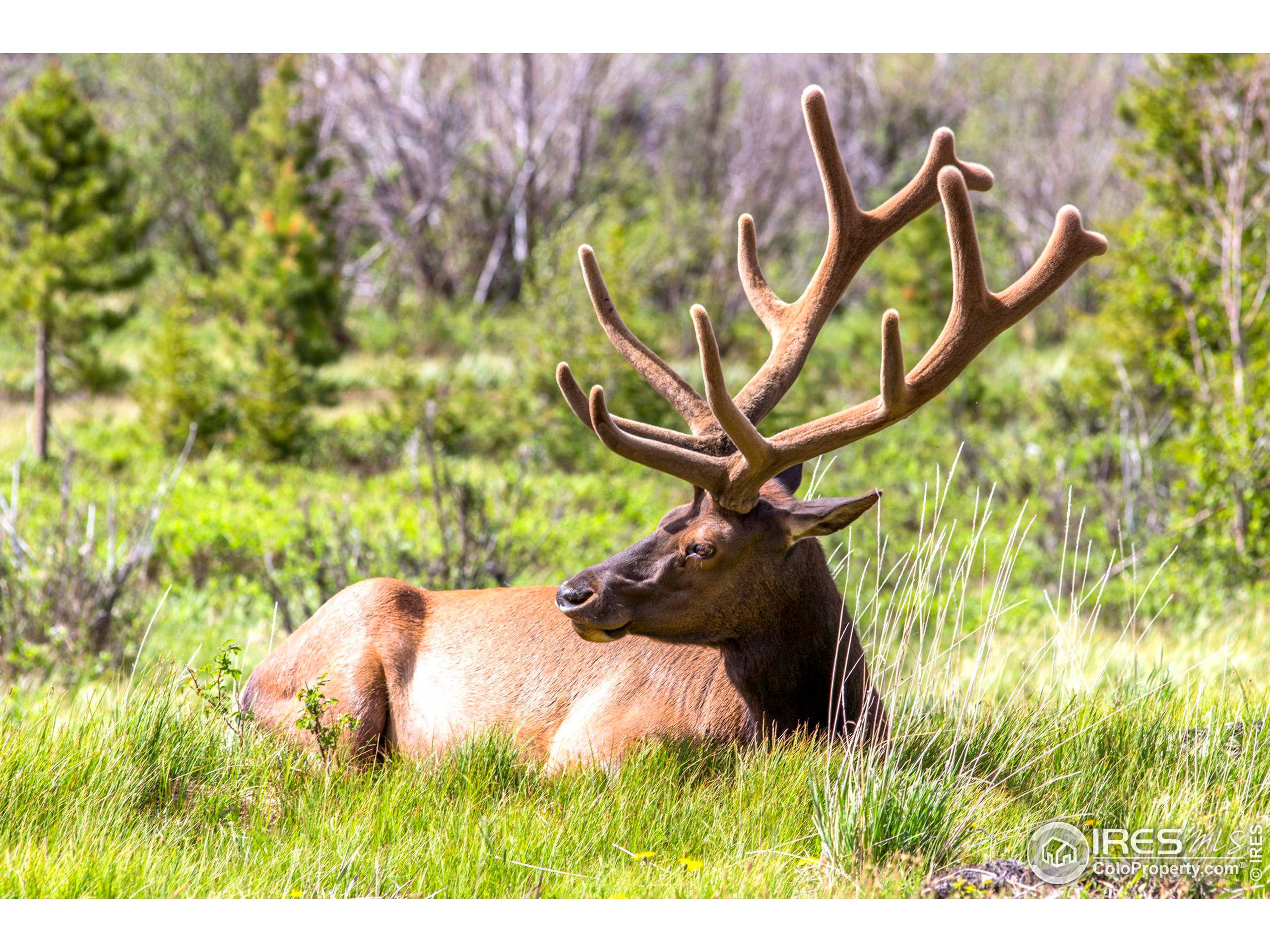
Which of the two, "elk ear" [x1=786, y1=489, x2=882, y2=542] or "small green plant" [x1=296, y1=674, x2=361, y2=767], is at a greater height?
"elk ear" [x1=786, y1=489, x2=882, y2=542]

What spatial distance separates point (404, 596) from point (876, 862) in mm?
2169

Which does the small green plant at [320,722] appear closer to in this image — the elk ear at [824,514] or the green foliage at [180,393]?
the elk ear at [824,514]

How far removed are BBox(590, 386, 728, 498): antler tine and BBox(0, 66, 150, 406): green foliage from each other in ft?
51.3

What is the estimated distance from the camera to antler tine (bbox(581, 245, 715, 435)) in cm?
437

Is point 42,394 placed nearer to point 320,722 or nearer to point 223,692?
point 223,692

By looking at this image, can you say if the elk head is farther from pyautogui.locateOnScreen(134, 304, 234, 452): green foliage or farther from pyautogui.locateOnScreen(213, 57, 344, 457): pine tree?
pyautogui.locateOnScreen(134, 304, 234, 452): green foliage

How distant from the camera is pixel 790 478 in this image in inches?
175

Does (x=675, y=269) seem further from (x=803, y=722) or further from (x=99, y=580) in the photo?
(x=803, y=722)

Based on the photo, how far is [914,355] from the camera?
1902 centimetres

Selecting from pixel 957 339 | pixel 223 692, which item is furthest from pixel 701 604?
pixel 223 692

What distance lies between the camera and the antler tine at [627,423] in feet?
13.5

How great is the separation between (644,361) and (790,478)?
0.67 m

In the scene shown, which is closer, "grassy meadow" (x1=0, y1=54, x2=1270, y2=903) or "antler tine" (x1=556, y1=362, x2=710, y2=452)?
"grassy meadow" (x1=0, y1=54, x2=1270, y2=903)

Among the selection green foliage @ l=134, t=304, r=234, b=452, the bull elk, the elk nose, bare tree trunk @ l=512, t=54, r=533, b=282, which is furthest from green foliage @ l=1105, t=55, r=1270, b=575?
bare tree trunk @ l=512, t=54, r=533, b=282
